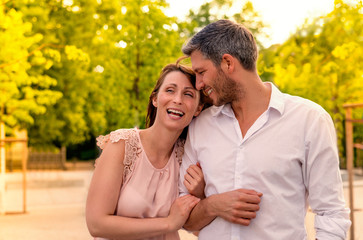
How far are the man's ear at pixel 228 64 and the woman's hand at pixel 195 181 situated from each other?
0.53 m

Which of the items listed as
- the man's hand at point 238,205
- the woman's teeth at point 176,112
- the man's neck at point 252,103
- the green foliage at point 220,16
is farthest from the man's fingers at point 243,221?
the green foliage at point 220,16

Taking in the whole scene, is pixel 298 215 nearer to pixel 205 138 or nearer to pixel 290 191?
pixel 290 191

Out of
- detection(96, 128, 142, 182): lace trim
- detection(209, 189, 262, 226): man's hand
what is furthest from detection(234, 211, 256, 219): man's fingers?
detection(96, 128, 142, 182): lace trim

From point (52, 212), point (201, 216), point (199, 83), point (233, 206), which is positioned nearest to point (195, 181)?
point (201, 216)

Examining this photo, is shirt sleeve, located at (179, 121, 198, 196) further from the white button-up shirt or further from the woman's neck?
the white button-up shirt

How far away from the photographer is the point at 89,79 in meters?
21.5

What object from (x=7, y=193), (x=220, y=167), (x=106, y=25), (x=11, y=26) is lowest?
(x=7, y=193)

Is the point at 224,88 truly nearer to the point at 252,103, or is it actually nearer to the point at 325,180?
the point at 252,103

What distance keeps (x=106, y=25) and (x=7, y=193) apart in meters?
9.06

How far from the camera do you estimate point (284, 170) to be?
2.58 m

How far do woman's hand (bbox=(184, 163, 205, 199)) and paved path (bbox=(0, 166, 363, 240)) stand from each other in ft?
12.9

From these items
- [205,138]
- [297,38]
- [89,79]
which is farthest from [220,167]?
[89,79]

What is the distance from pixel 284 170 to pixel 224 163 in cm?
30

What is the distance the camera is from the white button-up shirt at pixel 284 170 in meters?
2.54
